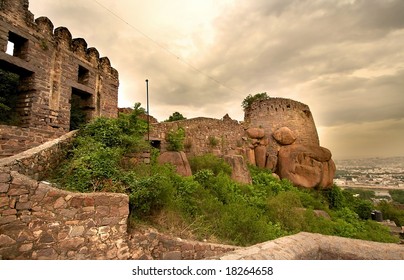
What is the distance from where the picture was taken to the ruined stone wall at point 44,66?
660cm

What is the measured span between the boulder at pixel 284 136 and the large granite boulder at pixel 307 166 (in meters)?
0.82

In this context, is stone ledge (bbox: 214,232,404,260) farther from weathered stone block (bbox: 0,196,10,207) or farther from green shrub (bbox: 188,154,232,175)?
green shrub (bbox: 188,154,232,175)

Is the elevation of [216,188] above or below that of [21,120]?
below

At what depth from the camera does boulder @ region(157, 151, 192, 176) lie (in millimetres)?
8961

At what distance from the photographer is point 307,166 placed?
15.4 meters

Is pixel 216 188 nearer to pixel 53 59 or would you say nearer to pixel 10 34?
pixel 53 59

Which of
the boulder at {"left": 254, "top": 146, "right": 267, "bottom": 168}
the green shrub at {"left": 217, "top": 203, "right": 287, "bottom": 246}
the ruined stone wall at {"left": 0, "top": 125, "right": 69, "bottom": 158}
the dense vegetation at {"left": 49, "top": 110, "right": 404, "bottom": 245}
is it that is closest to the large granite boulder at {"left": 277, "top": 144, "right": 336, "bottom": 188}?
the boulder at {"left": 254, "top": 146, "right": 267, "bottom": 168}

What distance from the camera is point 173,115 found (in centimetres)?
2141

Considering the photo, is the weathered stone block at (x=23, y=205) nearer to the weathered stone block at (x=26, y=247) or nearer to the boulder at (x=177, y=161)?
the weathered stone block at (x=26, y=247)

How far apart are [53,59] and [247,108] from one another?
1453 cm

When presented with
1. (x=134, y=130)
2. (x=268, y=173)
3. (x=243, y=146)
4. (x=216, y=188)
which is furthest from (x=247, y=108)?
(x=134, y=130)

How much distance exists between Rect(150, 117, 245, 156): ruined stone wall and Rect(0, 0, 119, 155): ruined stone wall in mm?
3386

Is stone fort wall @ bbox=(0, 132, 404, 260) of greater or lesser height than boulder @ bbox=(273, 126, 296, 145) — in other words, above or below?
below

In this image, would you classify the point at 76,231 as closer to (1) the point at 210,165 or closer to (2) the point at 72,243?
(2) the point at 72,243
